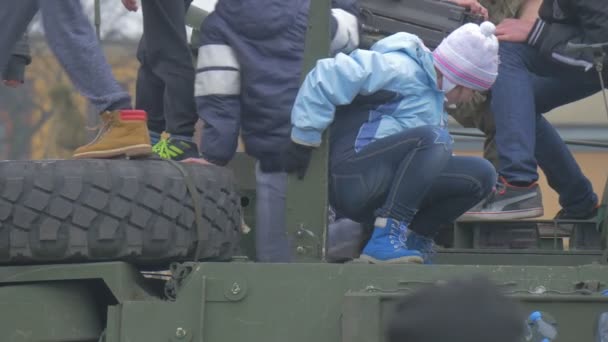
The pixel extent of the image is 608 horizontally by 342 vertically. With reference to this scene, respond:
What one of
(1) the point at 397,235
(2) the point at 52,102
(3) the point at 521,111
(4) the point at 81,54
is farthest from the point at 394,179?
(2) the point at 52,102

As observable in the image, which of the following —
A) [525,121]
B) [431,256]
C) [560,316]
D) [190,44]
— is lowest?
[560,316]

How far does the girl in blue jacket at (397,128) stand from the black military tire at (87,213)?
1.43 ft

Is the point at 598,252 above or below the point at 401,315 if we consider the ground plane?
above

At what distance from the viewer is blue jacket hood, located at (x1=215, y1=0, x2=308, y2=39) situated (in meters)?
4.64

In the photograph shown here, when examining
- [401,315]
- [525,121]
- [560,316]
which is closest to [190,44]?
[525,121]

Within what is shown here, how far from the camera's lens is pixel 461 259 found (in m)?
4.84

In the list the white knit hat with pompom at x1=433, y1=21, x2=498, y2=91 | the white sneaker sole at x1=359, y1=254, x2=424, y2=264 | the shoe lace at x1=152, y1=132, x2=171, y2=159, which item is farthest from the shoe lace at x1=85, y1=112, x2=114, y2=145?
the white knit hat with pompom at x1=433, y1=21, x2=498, y2=91

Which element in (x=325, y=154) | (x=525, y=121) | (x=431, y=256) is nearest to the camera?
(x=325, y=154)

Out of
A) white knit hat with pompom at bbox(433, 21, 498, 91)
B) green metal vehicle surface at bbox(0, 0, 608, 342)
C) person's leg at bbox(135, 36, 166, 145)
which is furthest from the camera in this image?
person's leg at bbox(135, 36, 166, 145)

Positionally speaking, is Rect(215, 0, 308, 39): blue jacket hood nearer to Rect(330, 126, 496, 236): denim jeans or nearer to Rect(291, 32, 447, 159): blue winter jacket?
Rect(291, 32, 447, 159): blue winter jacket

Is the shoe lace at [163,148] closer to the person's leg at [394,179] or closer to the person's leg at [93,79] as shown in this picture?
the person's leg at [93,79]

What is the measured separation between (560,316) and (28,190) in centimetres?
146

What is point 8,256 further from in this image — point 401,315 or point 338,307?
point 401,315

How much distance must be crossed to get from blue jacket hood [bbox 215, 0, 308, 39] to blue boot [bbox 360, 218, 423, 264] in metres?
0.77
